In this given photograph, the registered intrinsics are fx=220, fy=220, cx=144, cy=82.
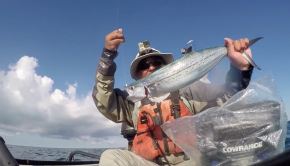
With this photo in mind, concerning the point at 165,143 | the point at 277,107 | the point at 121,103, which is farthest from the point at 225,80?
the point at 121,103

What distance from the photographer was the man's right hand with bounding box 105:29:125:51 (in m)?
3.38

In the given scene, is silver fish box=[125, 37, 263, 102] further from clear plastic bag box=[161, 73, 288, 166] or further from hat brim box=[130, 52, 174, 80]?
hat brim box=[130, 52, 174, 80]

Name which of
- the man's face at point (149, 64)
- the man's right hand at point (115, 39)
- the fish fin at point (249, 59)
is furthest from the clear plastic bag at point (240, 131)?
the man's face at point (149, 64)

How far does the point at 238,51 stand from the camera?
3271 millimetres

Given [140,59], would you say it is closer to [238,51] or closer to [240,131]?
[238,51]

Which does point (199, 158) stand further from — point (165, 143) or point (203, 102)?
point (203, 102)

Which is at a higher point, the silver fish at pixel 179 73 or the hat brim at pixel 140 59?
the hat brim at pixel 140 59

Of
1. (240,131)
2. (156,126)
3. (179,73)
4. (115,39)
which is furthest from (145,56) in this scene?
(240,131)

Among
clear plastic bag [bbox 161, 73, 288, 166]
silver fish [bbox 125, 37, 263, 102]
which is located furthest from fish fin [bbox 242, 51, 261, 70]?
clear plastic bag [bbox 161, 73, 288, 166]

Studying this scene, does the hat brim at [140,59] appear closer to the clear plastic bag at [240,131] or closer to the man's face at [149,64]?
the man's face at [149,64]

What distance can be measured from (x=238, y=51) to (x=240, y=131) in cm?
136

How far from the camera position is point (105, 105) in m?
3.74

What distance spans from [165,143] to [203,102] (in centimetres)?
117

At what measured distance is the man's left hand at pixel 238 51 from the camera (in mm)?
3232
